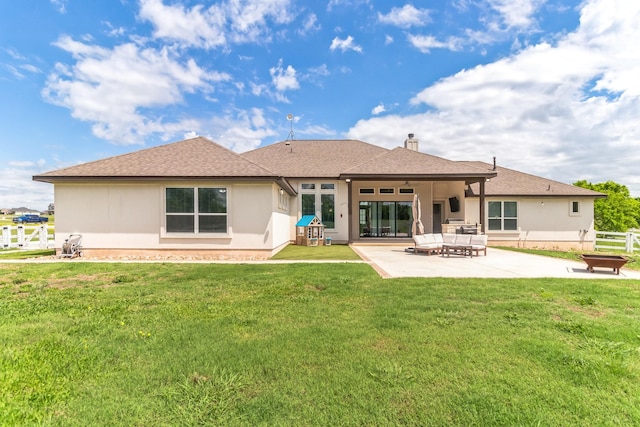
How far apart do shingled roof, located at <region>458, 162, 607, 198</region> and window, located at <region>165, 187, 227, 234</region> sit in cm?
1584

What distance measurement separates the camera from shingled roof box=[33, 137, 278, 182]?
1215cm

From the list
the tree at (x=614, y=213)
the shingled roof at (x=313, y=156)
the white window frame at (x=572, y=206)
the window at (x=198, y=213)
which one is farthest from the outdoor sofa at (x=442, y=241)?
the tree at (x=614, y=213)

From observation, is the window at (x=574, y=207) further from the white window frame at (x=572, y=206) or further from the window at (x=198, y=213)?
the window at (x=198, y=213)

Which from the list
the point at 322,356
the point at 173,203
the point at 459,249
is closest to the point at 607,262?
the point at 459,249

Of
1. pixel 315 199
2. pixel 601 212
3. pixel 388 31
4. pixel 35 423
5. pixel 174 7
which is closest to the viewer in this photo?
pixel 35 423

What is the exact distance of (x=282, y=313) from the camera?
501 centimetres

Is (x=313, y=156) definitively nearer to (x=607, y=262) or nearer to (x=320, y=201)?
(x=320, y=201)

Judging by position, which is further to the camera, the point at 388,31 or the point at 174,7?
the point at 388,31

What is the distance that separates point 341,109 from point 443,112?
7.83 m

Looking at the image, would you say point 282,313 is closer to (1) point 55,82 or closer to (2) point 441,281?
(2) point 441,281

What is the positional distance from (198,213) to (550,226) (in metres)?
21.4

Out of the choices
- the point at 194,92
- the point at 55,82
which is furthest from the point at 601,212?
the point at 55,82

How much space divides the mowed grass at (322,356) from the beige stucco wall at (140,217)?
6.02 m

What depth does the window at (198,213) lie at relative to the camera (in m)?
12.5
